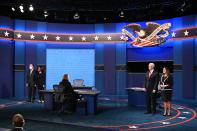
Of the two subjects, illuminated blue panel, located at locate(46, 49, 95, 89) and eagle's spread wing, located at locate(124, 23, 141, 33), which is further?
illuminated blue panel, located at locate(46, 49, 95, 89)

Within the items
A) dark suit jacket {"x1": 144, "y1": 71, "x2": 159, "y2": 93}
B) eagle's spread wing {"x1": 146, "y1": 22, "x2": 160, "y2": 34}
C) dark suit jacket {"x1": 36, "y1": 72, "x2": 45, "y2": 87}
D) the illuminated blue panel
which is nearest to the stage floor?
dark suit jacket {"x1": 144, "y1": 71, "x2": 159, "y2": 93}

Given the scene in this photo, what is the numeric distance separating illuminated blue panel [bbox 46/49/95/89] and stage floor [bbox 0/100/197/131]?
4668mm

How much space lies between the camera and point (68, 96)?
9258mm

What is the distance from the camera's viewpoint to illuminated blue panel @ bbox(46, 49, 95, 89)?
15.2 meters

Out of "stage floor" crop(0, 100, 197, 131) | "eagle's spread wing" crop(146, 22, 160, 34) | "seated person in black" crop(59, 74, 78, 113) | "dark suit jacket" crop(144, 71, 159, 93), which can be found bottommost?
"stage floor" crop(0, 100, 197, 131)

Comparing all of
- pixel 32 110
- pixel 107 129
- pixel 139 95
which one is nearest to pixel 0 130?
pixel 107 129

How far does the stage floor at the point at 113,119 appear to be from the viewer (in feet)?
24.2

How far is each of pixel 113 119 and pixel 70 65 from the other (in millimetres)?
7355

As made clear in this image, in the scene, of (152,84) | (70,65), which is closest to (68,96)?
(152,84)

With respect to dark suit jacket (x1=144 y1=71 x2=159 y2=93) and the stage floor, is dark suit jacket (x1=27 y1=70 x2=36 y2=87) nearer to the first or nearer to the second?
the stage floor

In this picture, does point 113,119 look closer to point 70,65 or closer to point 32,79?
point 32,79

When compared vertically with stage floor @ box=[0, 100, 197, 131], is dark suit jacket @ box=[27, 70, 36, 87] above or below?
above

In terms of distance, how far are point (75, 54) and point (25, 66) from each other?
8.55 feet

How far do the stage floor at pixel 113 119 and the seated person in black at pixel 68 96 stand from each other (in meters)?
0.43
